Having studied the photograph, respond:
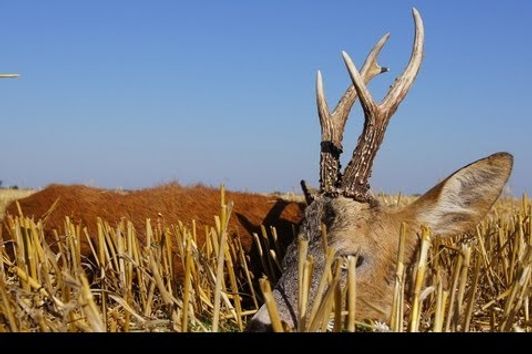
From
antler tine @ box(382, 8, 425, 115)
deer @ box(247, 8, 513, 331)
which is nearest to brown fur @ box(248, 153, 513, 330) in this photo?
deer @ box(247, 8, 513, 331)

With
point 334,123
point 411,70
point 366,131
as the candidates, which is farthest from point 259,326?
point 334,123

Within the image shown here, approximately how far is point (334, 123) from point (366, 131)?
0.66 m

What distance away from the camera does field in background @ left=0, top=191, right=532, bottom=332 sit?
8.87 ft

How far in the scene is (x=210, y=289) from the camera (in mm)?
4707

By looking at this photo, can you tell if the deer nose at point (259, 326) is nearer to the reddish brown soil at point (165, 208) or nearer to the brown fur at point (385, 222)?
the brown fur at point (385, 222)

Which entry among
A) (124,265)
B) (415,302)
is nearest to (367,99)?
(124,265)

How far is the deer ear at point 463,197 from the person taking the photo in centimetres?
438

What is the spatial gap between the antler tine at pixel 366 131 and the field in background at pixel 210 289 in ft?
2.01

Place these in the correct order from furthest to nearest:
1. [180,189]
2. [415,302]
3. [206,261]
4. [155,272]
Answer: [180,189]
[206,261]
[155,272]
[415,302]

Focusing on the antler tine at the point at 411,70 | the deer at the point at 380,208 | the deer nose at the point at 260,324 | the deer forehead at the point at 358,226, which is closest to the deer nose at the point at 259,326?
the deer nose at the point at 260,324
